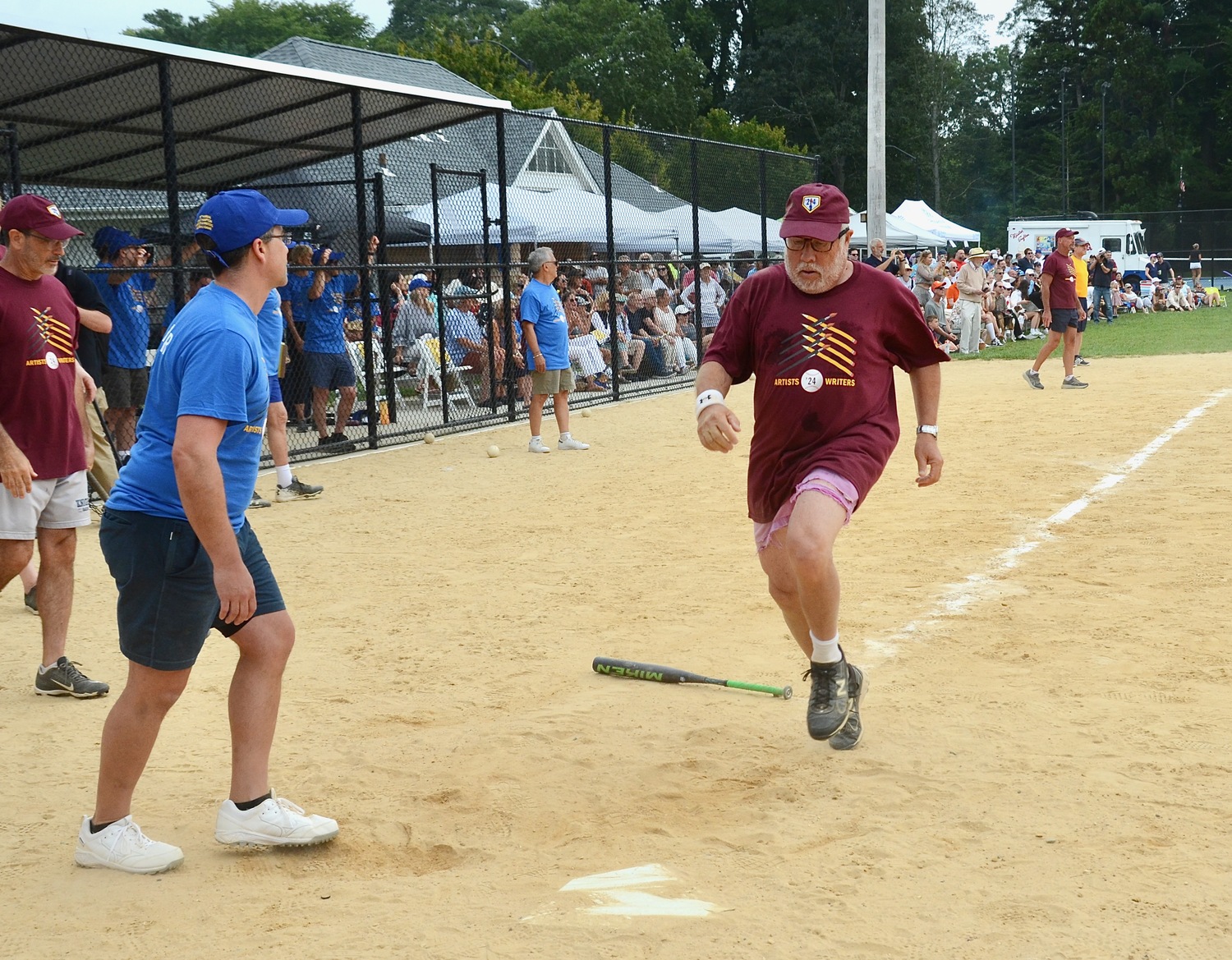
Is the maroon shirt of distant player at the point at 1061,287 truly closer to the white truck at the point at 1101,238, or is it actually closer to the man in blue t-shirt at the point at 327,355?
the man in blue t-shirt at the point at 327,355

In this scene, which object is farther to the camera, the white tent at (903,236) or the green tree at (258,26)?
the green tree at (258,26)

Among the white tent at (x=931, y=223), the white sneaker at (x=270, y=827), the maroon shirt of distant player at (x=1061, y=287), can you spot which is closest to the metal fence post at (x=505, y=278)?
the maroon shirt of distant player at (x=1061, y=287)

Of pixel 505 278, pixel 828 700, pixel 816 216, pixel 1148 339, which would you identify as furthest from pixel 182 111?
pixel 1148 339

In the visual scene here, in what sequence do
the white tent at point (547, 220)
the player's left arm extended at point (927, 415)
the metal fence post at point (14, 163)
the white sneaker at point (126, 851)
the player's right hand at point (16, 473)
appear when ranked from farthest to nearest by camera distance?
the white tent at point (547, 220), the metal fence post at point (14, 163), the player's right hand at point (16, 473), the player's left arm extended at point (927, 415), the white sneaker at point (126, 851)

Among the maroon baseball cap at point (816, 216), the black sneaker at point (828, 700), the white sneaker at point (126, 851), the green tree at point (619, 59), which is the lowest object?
the white sneaker at point (126, 851)

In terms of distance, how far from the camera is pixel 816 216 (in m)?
4.53

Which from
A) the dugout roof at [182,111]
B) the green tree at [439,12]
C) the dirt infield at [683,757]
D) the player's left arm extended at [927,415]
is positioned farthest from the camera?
the green tree at [439,12]

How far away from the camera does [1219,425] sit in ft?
42.3

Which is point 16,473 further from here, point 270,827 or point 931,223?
point 931,223

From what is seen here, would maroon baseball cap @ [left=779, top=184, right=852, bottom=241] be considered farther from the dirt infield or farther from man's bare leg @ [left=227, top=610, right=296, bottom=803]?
man's bare leg @ [left=227, top=610, right=296, bottom=803]

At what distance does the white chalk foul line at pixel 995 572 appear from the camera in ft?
19.9

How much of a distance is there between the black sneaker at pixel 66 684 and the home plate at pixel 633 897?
285cm

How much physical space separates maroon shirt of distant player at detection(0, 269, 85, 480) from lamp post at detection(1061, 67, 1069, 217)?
5683 centimetres

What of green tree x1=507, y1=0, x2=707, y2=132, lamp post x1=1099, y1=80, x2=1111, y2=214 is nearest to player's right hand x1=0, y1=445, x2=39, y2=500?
green tree x1=507, y1=0, x2=707, y2=132
